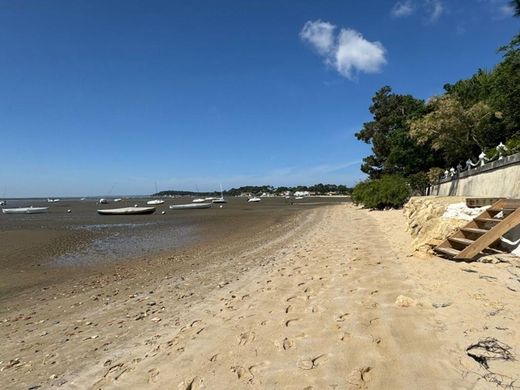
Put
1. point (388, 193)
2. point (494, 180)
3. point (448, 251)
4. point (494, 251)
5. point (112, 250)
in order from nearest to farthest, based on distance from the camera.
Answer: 1. point (494, 251)
2. point (448, 251)
3. point (494, 180)
4. point (112, 250)
5. point (388, 193)

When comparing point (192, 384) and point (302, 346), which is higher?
point (302, 346)

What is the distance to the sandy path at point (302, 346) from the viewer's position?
3.23 meters

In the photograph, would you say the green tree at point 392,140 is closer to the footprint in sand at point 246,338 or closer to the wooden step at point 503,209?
the wooden step at point 503,209

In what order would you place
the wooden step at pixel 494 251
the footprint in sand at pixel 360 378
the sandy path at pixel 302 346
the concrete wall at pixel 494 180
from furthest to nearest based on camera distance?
the concrete wall at pixel 494 180
the wooden step at pixel 494 251
the sandy path at pixel 302 346
the footprint in sand at pixel 360 378

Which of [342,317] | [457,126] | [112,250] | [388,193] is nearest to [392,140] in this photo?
[388,193]

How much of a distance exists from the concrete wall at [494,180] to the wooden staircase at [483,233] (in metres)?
4.38

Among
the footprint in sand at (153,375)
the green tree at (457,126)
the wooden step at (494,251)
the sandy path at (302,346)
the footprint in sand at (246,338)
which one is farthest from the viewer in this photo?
the green tree at (457,126)

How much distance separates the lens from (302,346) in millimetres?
3910

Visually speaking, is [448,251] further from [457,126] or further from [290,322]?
[457,126]

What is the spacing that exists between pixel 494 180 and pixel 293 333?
483 inches

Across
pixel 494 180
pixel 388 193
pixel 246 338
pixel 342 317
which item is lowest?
pixel 246 338

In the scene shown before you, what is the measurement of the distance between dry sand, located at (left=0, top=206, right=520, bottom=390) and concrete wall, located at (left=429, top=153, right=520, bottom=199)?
226 inches

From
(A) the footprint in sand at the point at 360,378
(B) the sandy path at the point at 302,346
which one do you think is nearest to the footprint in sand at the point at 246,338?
(B) the sandy path at the point at 302,346

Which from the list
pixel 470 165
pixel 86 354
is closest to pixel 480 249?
pixel 86 354
